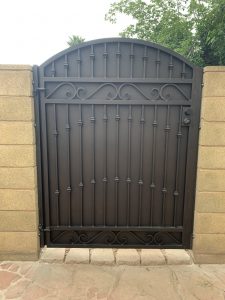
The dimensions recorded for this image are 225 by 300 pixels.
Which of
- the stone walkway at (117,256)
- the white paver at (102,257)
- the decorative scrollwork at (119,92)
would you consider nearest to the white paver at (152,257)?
the stone walkway at (117,256)

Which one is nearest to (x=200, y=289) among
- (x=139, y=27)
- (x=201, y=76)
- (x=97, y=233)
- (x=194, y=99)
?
(x=97, y=233)

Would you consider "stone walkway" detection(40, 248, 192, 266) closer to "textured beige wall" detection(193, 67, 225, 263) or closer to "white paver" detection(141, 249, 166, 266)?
"white paver" detection(141, 249, 166, 266)

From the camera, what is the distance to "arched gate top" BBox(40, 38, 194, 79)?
279cm

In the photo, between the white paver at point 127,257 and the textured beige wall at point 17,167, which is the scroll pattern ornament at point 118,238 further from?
the textured beige wall at point 17,167

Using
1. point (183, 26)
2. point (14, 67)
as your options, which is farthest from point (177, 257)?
point (183, 26)

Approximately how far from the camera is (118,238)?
3193 mm

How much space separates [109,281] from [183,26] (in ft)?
36.5

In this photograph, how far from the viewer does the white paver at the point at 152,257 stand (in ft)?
9.77

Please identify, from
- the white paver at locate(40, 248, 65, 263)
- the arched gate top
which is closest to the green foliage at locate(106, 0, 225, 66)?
the arched gate top

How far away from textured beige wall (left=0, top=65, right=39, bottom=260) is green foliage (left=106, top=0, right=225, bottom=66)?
17.0ft

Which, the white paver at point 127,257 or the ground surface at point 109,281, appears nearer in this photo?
the ground surface at point 109,281

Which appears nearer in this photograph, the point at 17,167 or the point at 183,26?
the point at 17,167

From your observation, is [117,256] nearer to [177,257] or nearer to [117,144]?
[177,257]

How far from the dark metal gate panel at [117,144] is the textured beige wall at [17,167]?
0.51 feet
